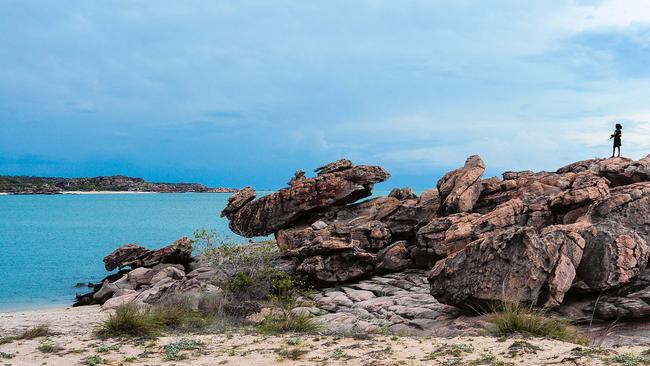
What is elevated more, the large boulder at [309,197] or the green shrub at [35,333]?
the large boulder at [309,197]

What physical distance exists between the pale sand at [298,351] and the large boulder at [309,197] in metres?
22.6

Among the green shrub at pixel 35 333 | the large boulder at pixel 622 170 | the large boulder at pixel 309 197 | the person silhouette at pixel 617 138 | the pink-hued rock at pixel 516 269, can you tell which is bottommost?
→ the green shrub at pixel 35 333

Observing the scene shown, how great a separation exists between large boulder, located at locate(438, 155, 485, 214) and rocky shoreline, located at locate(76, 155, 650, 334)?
83mm

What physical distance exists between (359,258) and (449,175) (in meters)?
8.93

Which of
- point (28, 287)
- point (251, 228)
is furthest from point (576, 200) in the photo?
point (28, 287)

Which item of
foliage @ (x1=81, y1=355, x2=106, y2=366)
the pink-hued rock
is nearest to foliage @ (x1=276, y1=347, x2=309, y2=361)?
foliage @ (x1=81, y1=355, x2=106, y2=366)

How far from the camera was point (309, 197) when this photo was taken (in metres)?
37.6

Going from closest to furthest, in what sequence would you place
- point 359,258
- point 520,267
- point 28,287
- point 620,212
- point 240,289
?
1. point 520,267
2. point 620,212
3. point 240,289
4. point 359,258
5. point 28,287

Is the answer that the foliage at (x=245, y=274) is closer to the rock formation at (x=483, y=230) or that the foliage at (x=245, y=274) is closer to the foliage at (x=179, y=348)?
the rock formation at (x=483, y=230)

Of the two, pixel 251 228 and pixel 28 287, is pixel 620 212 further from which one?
pixel 28 287

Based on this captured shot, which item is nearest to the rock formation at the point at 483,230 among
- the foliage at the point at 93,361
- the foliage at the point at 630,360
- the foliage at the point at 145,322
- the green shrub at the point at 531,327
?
the green shrub at the point at 531,327

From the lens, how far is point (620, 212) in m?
23.5

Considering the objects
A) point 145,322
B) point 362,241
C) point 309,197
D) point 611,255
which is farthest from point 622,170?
point 145,322

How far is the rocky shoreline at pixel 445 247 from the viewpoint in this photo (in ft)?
63.3
